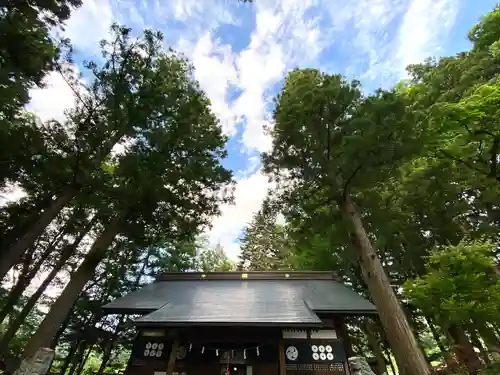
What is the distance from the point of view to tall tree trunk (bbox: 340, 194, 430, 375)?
4852 millimetres

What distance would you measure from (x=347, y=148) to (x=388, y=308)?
3.74m

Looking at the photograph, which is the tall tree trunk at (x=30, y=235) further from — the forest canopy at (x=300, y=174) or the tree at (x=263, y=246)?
the tree at (x=263, y=246)

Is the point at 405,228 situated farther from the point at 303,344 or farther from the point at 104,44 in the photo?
the point at 104,44

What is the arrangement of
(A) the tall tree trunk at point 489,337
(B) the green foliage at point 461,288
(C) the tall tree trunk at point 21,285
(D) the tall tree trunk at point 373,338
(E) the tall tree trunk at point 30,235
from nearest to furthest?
(E) the tall tree trunk at point 30,235
(B) the green foliage at point 461,288
(A) the tall tree trunk at point 489,337
(C) the tall tree trunk at point 21,285
(D) the tall tree trunk at point 373,338

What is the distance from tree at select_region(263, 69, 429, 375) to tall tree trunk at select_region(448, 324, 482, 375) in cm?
335

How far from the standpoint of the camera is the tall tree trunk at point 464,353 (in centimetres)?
684

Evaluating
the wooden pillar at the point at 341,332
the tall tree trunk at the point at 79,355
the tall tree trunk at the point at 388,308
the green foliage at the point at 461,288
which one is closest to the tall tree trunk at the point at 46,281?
the tall tree trunk at the point at 79,355

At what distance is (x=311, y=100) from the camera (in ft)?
23.7

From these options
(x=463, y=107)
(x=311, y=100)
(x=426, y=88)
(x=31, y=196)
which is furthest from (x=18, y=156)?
(x=426, y=88)

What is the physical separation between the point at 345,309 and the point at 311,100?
213 inches

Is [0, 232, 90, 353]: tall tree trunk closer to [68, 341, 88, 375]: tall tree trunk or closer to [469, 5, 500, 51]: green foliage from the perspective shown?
[68, 341, 88, 375]: tall tree trunk

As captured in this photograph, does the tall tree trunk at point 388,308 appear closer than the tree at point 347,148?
Yes

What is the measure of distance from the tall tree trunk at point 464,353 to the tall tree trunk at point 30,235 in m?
10.7

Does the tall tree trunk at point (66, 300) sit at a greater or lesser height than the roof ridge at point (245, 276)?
lesser
